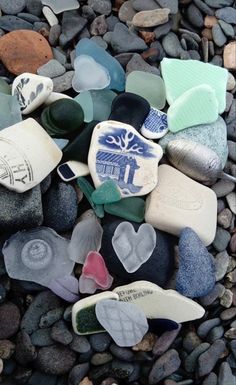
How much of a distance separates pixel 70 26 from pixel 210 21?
1.04ft

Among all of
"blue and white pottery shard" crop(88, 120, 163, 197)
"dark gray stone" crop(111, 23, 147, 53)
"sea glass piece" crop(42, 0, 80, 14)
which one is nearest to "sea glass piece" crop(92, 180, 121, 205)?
"blue and white pottery shard" crop(88, 120, 163, 197)

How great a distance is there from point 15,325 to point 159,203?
33 centimetres

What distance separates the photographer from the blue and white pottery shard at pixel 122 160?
1.21 meters

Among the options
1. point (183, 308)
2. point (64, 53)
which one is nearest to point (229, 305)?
point (183, 308)

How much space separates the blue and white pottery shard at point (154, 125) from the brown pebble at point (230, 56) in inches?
9.3

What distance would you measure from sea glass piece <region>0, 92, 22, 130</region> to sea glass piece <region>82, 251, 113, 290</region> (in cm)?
29

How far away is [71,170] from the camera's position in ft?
3.99

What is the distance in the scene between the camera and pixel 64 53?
1411mm

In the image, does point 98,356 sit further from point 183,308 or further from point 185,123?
point 185,123

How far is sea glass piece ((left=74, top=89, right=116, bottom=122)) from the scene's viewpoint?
129cm

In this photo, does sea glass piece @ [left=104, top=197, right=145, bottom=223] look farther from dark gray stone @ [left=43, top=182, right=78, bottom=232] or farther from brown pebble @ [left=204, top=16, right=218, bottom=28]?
brown pebble @ [left=204, top=16, right=218, bottom=28]

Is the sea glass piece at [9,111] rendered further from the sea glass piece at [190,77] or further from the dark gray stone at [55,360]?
the dark gray stone at [55,360]

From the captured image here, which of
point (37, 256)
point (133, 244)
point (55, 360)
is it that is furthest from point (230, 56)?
point (55, 360)

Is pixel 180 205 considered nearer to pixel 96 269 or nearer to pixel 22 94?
pixel 96 269
